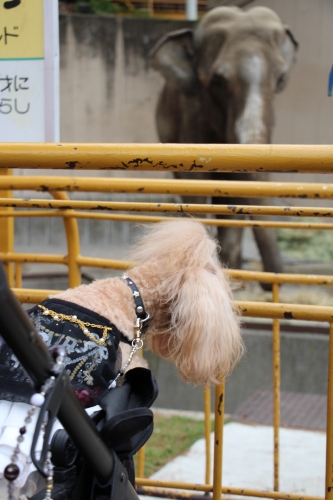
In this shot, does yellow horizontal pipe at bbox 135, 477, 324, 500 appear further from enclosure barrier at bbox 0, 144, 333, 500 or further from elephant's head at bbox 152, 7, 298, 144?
elephant's head at bbox 152, 7, 298, 144

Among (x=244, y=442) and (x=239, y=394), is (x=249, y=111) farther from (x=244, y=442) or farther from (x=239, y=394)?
(x=244, y=442)

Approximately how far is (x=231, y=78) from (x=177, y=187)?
14.7 ft

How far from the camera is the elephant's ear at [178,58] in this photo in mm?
6445

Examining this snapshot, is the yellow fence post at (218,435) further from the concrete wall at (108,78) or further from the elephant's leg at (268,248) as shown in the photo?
the concrete wall at (108,78)

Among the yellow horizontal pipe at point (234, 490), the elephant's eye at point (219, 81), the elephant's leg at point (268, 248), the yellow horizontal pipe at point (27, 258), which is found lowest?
the yellow horizontal pipe at point (234, 490)

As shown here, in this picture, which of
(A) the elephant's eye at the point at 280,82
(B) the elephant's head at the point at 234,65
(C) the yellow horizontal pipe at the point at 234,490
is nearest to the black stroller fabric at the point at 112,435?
(C) the yellow horizontal pipe at the point at 234,490

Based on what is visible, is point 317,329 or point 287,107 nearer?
point 317,329

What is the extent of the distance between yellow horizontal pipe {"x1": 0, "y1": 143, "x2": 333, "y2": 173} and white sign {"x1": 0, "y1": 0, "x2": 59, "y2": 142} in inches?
34.9

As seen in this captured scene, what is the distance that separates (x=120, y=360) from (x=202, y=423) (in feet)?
8.42

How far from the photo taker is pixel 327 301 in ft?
16.6

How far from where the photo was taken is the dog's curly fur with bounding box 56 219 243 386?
4.26 ft

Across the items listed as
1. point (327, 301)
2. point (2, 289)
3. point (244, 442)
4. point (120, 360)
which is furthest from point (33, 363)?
point (327, 301)

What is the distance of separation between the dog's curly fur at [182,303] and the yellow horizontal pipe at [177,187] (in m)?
0.16

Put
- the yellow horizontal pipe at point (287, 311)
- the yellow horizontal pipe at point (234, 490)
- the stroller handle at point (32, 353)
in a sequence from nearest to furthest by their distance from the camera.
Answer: the stroller handle at point (32, 353), the yellow horizontal pipe at point (287, 311), the yellow horizontal pipe at point (234, 490)
